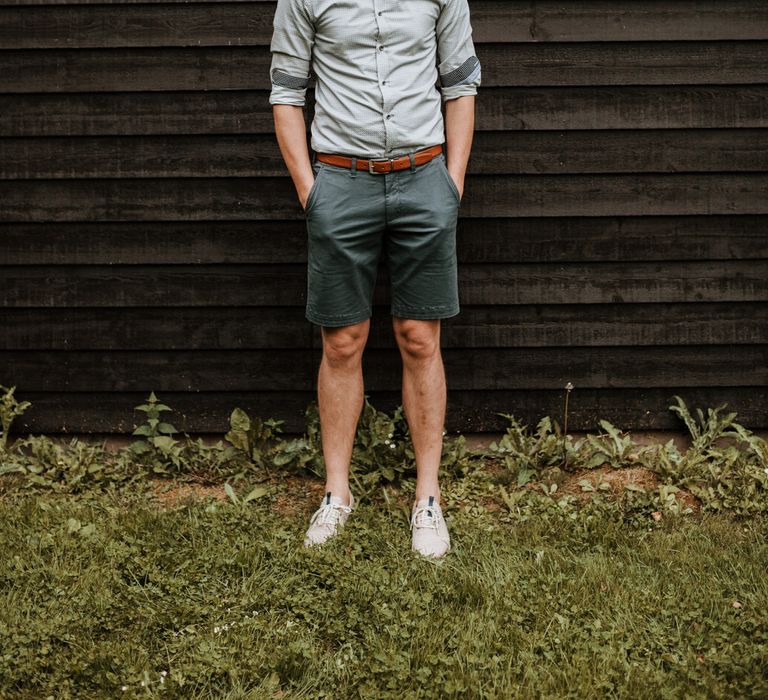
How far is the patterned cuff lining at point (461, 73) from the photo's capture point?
2.99 m

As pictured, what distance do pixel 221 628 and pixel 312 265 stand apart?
123 cm

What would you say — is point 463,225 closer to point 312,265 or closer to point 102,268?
point 312,265

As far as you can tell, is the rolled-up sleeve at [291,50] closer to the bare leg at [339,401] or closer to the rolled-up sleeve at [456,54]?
the rolled-up sleeve at [456,54]

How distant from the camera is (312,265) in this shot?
304 centimetres

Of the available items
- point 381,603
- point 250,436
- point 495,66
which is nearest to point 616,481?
point 381,603

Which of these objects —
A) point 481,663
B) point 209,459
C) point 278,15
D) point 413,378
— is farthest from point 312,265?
point 481,663

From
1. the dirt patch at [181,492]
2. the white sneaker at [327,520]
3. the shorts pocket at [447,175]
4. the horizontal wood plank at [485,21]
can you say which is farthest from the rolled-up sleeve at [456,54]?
the dirt patch at [181,492]

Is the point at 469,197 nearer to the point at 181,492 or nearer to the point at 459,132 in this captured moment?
the point at 459,132

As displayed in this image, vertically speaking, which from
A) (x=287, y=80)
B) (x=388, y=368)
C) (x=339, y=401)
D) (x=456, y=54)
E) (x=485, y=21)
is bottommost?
(x=388, y=368)

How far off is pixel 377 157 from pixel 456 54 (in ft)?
1.51

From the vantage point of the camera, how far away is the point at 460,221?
3.71 metres

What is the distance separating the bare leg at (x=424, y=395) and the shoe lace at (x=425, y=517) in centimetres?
5

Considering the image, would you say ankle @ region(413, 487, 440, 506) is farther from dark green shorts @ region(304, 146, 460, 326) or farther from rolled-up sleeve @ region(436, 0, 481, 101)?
rolled-up sleeve @ region(436, 0, 481, 101)

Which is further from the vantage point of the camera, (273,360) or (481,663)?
(273,360)
